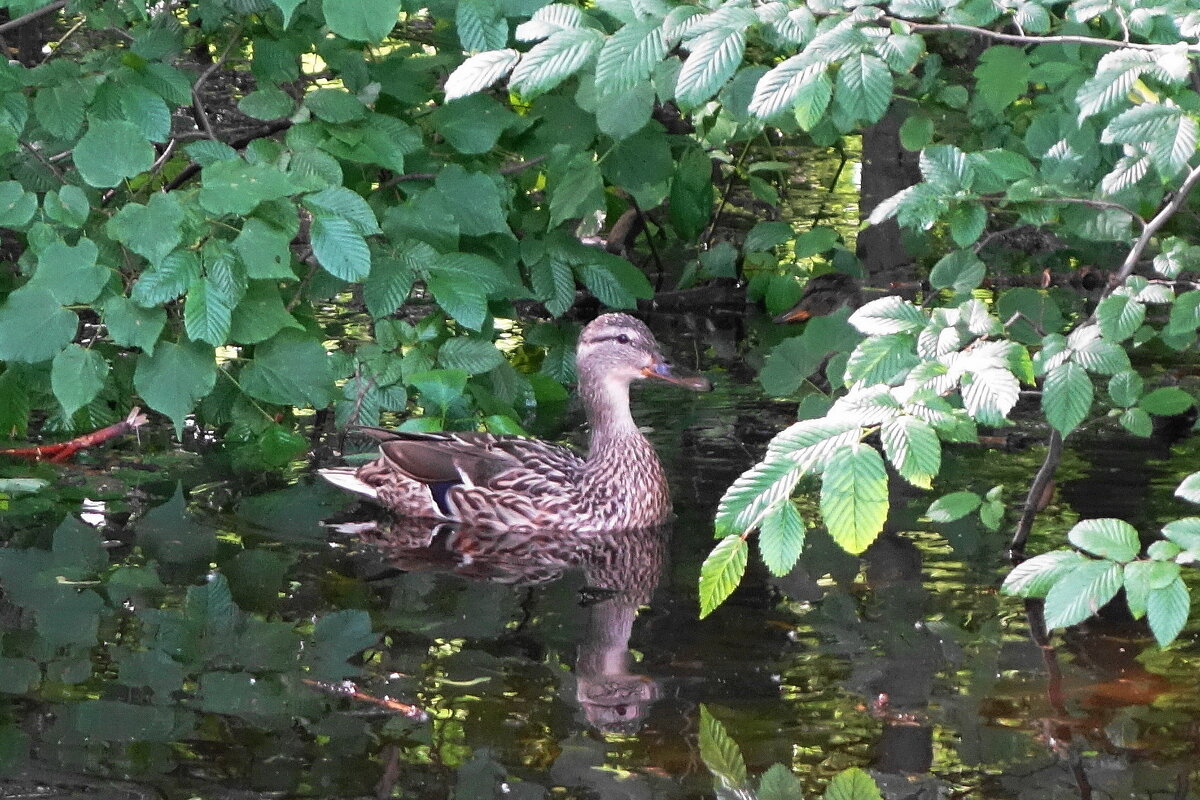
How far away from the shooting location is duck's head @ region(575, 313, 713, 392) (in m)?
7.93

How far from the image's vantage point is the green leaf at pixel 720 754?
4.53m

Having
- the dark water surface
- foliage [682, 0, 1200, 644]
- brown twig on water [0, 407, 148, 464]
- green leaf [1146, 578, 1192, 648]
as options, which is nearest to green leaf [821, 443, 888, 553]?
foliage [682, 0, 1200, 644]

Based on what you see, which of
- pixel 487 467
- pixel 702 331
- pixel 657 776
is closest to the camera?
pixel 657 776

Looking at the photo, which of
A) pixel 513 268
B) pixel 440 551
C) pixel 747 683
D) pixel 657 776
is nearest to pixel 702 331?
pixel 513 268

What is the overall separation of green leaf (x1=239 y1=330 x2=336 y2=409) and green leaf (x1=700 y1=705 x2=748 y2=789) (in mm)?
2998

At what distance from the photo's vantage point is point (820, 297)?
1061cm

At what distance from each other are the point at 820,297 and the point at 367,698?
240 inches

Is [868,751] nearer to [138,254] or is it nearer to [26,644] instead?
[26,644]

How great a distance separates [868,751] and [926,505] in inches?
112

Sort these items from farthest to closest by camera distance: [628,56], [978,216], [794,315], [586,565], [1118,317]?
1. [794,315]
2. [586,565]
3. [978,216]
4. [1118,317]
5. [628,56]

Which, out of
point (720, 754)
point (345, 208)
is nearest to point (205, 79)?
point (345, 208)

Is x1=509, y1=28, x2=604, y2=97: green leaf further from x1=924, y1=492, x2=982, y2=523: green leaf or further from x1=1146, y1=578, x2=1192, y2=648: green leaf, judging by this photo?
x1=924, y1=492, x2=982, y2=523: green leaf

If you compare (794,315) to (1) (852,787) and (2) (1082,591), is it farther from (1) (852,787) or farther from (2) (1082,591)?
(2) (1082,591)

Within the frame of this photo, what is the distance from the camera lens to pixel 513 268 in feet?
26.3
